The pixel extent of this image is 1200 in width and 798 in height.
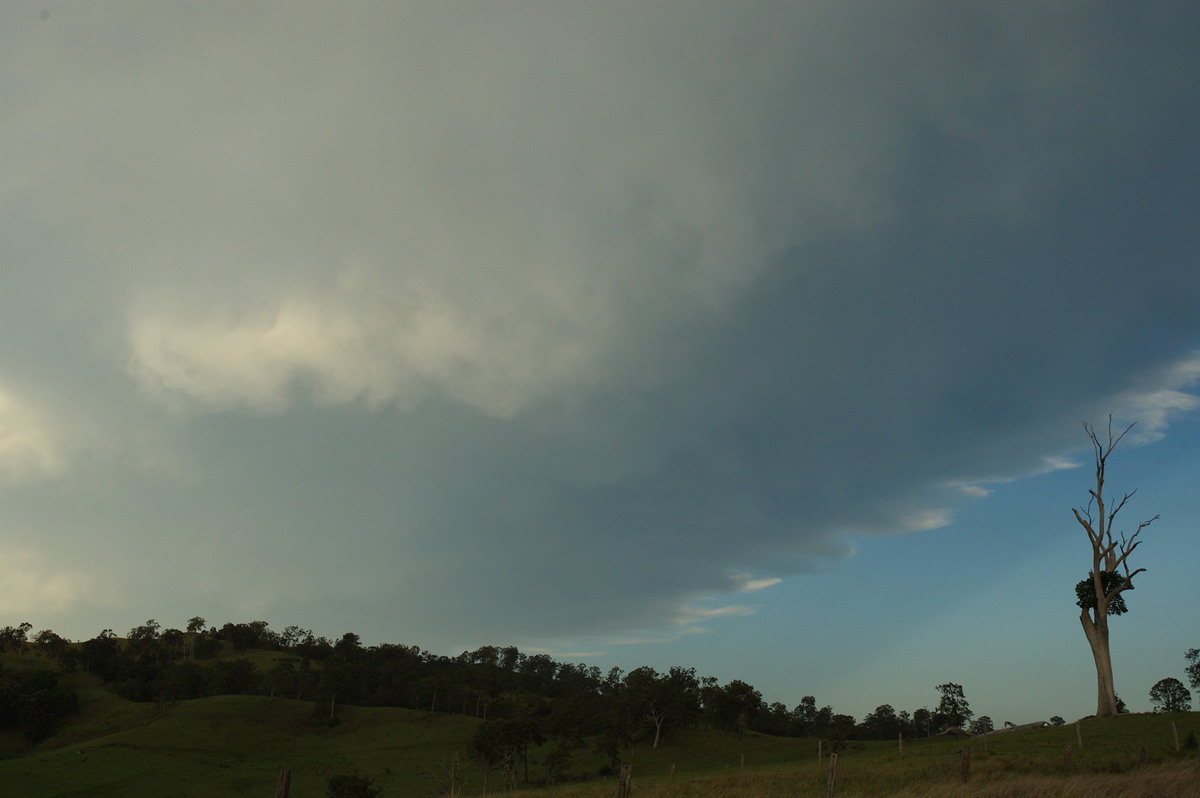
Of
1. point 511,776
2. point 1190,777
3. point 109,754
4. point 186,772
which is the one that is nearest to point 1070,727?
point 1190,777

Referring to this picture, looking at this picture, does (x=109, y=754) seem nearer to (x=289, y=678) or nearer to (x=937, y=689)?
(x=289, y=678)

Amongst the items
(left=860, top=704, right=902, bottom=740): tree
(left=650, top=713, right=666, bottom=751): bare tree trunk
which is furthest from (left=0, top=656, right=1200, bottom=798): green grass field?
(left=860, top=704, right=902, bottom=740): tree

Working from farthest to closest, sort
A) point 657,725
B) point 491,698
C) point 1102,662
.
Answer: point 491,698 → point 657,725 → point 1102,662

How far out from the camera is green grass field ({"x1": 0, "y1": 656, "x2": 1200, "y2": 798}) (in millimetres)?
32281

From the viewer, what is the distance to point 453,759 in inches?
2657

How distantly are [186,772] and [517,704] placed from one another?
60.9m

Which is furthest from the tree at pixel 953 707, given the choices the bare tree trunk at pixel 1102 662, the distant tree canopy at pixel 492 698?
the bare tree trunk at pixel 1102 662

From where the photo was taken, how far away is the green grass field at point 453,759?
32.3 metres

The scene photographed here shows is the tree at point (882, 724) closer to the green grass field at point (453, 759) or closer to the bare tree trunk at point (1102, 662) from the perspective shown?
the green grass field at point (453, 759)

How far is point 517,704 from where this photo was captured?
422ft

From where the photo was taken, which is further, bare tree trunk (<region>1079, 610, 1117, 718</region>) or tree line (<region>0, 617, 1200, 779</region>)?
tree line (<region>0, 617, 1200, 779</region>)

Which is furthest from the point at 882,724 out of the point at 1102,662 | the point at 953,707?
the point at 1102,662

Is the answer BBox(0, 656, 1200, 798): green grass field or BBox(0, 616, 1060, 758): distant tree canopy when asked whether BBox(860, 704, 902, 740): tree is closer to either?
BBox(0, 616, 1060, 758): distant tree canopy

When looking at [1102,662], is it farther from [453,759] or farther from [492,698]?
[492,698]
